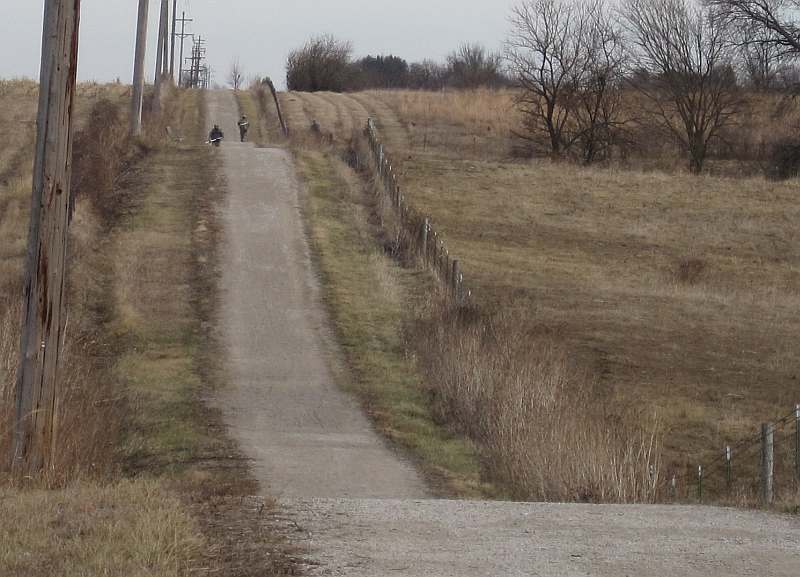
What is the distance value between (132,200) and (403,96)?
41369 millimetres

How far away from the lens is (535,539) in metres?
7.58

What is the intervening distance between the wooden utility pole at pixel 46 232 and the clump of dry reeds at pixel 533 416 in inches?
173

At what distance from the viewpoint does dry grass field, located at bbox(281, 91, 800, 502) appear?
21.6m

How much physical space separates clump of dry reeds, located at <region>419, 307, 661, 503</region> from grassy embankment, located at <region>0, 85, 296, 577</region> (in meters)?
2.75

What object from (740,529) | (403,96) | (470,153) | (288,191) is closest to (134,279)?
(288,191)

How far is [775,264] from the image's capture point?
113 ft

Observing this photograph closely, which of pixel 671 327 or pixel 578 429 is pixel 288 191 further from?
pixel 578 429

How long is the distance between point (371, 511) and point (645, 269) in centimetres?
2527

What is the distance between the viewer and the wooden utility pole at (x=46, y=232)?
9.52 m

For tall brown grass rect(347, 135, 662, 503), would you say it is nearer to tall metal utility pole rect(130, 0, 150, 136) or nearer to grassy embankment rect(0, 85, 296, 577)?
grassy embankment rect(0, 85, 296, 577)

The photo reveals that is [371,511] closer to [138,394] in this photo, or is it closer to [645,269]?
[138,394]

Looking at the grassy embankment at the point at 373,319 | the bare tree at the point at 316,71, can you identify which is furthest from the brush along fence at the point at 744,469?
the bare tree at the point at 316,71

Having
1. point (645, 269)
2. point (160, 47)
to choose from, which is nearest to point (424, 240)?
point (645, 269)

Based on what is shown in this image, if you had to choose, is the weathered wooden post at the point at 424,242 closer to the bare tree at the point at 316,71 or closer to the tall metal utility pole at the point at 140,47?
the tall metal utility pole at the point at 140,47
